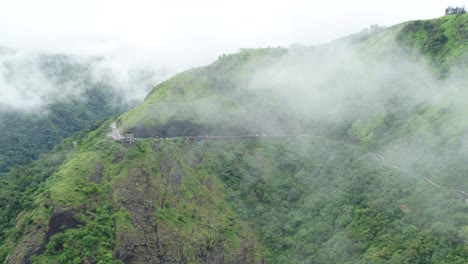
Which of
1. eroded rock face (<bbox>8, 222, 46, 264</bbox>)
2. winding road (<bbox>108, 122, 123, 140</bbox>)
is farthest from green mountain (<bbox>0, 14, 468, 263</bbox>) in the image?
winding road (<bbox>108, 122, 123, 140</bbox>)

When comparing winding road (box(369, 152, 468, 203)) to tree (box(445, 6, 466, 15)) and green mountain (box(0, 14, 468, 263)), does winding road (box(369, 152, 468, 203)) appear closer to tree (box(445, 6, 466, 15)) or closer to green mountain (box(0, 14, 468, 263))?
green mountain (box(0, 14, 468, 263))

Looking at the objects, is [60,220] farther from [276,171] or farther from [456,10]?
[456,10]

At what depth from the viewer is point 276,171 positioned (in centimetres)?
13725

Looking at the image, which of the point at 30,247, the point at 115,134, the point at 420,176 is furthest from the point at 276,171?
the point at 30,247

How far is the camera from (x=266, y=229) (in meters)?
120

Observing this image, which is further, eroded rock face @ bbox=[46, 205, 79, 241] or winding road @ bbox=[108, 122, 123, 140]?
winding road @ bbox=[108, 122, 123, 140]

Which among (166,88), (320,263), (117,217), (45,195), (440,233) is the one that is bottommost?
(320,263)

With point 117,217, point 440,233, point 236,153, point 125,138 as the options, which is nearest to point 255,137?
point 236,153

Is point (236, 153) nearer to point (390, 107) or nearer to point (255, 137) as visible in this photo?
point (255, 137)

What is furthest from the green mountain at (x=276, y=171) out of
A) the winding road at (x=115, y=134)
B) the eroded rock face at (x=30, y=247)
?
the winding road at (x=115, y=134)

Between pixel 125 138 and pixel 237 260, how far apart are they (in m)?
43.5

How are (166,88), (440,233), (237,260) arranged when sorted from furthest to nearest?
(166,88) → (237,260) → (440,233)

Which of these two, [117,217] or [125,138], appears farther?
[125,138]

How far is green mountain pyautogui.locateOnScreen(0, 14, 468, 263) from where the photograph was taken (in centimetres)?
9994
